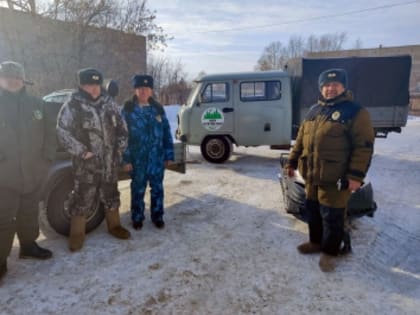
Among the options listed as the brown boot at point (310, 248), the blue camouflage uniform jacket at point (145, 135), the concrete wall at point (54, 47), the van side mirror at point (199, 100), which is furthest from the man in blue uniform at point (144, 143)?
the concrete wall at point (54, 47)

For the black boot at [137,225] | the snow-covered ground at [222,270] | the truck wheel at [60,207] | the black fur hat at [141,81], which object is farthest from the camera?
the black boot at [137,225]

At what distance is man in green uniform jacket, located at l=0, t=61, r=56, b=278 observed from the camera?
2.68 metres

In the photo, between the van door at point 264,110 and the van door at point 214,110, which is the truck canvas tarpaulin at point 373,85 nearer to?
the van door at point 264,110

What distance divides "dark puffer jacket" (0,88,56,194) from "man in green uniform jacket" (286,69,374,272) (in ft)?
8.01

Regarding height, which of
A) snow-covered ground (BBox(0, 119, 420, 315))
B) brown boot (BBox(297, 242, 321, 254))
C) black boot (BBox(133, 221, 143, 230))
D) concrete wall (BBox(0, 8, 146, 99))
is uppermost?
concrete wall (BBox(0, 8, 146, 99))

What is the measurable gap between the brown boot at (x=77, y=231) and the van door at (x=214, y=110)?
4.42m

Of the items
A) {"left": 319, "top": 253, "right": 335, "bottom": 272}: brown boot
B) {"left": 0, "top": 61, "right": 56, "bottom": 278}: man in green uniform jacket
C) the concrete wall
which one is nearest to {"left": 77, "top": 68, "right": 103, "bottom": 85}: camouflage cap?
{"left": 0, "top": 61, "right": 56, "bottom": 278}: man in green uniform jacket

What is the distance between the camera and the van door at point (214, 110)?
7.34 m

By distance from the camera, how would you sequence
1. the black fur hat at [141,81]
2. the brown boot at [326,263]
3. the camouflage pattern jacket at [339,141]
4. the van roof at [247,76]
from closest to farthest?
the camouflage pattern jacket at [339,141]
the brown boot at [326,263]
the black fur hat at [141,81]
the van roof at [247,76]

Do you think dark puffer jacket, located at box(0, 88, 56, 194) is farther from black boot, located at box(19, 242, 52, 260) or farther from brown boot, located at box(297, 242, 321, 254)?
brown boot, located at box(297, 242, 321, 254)

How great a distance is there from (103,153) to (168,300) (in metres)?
1.58

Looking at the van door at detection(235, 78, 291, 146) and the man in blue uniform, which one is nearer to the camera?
the man in blue uniform

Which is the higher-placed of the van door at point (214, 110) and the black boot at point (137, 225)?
the van door at point (214, 110)

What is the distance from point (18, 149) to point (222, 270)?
2.12 m
